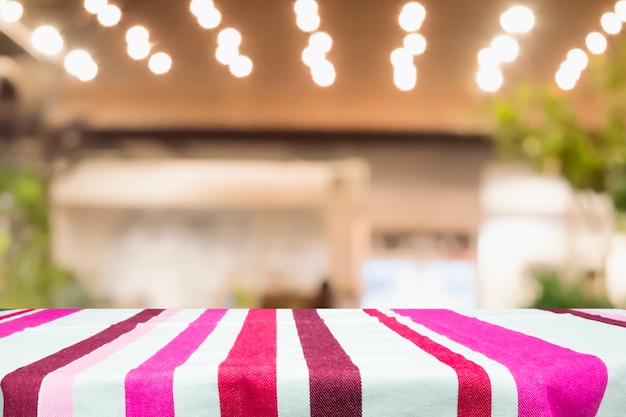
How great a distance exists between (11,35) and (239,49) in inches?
26.5

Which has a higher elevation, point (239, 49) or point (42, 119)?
point (239, 49)

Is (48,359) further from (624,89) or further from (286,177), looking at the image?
(624,89)

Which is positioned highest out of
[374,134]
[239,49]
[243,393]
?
[239,49]

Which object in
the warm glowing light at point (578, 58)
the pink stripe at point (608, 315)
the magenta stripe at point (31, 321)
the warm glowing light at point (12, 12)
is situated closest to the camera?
the magenta stripe at point (31, 321)

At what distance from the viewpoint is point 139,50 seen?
5.78ft

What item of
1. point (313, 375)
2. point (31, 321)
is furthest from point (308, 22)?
point (313, 375)

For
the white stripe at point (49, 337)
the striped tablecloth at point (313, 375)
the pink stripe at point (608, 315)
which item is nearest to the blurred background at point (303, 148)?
the pink stripe at point (608, 315)

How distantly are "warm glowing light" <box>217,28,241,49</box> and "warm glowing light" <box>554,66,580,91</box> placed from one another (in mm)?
1012

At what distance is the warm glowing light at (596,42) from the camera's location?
1742mm

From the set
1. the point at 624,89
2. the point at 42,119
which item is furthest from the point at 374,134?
the point at 42,119

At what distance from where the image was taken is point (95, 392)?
488 mm

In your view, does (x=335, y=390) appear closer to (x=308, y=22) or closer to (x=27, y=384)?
(x=27, y=384)

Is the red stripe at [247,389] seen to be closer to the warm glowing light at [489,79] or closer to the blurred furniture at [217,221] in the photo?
the blurred furniture at [217,221]

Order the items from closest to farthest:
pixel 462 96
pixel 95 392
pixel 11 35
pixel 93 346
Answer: pixel 95 392
pixel 93 346
pixel 11 35
pixel 462 96
